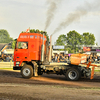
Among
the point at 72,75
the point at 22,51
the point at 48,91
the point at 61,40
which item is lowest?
the point at 48,91

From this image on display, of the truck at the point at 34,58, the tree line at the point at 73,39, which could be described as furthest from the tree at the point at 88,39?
the truck at the point at 34,58

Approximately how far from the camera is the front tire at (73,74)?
16.2 metres

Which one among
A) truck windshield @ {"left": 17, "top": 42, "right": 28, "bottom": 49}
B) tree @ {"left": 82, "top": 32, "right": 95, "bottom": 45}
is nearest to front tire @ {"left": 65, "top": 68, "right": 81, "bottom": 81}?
truck windshield @ {"left": 17, "top": 42, "right": 28, "bottom": 49}

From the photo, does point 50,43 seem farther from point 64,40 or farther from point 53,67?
point 64,40

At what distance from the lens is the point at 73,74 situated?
16516 millimetres

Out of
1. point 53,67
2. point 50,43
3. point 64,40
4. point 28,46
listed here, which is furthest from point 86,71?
point 64,40

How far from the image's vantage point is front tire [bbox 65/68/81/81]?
16.2m

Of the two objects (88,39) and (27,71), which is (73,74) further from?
(88,39)

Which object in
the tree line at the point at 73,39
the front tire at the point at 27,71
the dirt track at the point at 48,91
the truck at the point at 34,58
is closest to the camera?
the dirt track at the point at 48,91

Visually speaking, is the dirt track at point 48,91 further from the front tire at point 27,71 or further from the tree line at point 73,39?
the tree line at point 73,39

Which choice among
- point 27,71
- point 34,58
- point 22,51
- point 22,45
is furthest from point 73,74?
point 22,45

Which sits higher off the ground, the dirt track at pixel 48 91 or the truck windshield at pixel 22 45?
the truck windshield at pixel 22 45

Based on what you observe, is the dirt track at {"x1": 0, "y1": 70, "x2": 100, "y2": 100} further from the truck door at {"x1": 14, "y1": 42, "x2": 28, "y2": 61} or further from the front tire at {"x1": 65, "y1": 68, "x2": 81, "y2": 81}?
the truck door at {"x1": 14, "y1": 42, "x2": 28, "y2": 61}

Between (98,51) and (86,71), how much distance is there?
55.1 m
